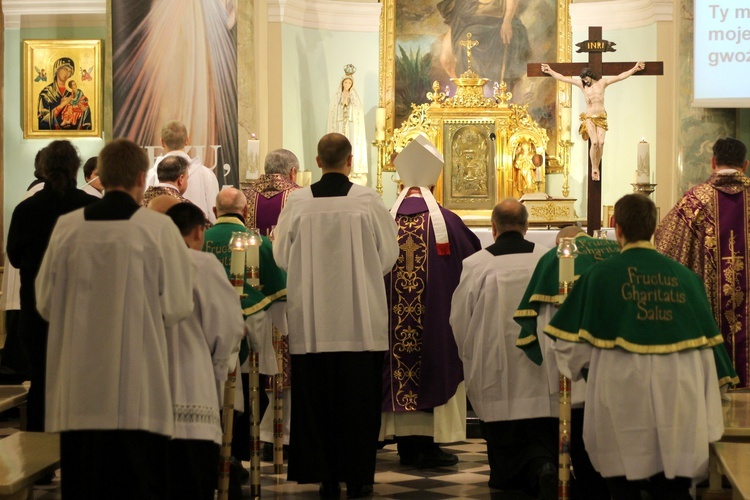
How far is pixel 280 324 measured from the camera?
6102 mm

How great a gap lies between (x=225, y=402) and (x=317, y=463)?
81 centimetres

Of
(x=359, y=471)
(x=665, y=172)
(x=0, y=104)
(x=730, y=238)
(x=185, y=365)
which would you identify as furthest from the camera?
(x=665, y=172)

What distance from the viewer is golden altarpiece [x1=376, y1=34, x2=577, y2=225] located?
14.5 meters

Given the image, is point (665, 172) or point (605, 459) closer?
point (605, 459)

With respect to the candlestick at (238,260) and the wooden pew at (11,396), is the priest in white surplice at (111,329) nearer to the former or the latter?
the candlestick at (238,260)

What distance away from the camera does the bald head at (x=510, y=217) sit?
6168 millimetres

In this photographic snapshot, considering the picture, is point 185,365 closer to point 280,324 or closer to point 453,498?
point 280,324

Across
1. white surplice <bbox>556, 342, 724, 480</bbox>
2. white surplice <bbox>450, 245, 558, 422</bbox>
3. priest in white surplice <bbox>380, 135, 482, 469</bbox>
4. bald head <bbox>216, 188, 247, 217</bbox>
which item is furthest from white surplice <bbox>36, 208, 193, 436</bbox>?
priest in white surplice <bbox>380, 135, 482, 469</bbox>

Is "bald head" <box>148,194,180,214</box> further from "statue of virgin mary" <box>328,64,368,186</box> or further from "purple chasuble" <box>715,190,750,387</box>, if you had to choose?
"statue of virgin mary" <box>328,64,368,186</box>

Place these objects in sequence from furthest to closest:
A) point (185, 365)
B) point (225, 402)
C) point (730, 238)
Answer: point (730, 238) < point (225, 402) < point (185, 365)

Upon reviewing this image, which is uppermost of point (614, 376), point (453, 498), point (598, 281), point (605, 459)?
point (598, 281)

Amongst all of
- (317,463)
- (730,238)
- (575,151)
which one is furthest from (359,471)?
(575,151)

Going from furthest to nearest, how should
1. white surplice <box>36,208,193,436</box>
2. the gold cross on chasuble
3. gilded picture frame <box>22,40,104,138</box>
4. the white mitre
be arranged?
gilded picture frame <box>22,40,104,138</box> → the gold cross on chasuble → the white mitre → white surplice <box>36,208,193,436</box>

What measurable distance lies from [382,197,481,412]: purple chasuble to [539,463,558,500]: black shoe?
4.18ft
